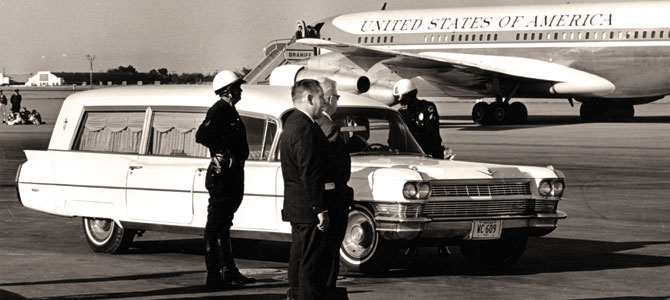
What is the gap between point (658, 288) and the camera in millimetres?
10273

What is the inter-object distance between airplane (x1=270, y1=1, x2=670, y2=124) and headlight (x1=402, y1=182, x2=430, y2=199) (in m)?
25.9

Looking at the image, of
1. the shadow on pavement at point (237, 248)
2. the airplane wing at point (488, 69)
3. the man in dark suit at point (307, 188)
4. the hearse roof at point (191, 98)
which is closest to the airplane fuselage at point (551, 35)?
the airplane wing at point (488, 69)

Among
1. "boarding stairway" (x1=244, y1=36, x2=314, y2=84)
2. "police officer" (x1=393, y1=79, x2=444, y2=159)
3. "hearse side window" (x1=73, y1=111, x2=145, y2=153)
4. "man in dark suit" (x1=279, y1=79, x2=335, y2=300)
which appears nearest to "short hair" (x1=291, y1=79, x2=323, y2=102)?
"man in dark suit" (x1=279, y1=79, x2=335, y2=300)

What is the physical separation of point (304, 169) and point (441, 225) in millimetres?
2635

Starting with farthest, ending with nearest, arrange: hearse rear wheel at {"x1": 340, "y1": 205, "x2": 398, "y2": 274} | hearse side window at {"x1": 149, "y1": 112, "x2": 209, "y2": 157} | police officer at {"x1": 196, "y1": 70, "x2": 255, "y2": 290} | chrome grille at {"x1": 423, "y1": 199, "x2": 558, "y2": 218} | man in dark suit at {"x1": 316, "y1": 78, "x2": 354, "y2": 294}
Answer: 1. hearse side window at {"x1": 149, "y1": 112, "x2": 209, "y2": 157}
2. hearse rear wheel at {"x1": 340, "y1": 205, "x2": 398, "y2": 274}
3. chrome grille at {"x1": 423, "y1": 199, "x2": 558, "y2": 218}
4. police officer at {"x1": 196, "y1": 70, "x2": 255, "y2": 290}
5. man in dark suit at {"x1": 316, "y1": 78, "x2": 354, "y2": 294}

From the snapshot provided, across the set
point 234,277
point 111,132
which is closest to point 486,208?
point 234,277

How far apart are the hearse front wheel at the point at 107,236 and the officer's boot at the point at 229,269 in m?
2.18

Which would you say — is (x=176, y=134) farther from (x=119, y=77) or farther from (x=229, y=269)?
(x=119, y=77)

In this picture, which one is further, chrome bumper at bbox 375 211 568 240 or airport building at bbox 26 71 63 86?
airport building at bbox 26 71 63 86

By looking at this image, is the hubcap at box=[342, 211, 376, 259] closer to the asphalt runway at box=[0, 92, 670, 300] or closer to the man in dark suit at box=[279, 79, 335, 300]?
the asphalt runway at box=[0, 92, 670, 300]

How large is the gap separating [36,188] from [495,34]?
1220 inches

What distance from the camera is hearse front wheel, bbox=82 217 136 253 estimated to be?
1247cm

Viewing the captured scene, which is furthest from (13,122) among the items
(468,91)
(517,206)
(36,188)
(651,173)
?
(517,206)

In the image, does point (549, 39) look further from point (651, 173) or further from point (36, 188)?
point (36, 188)
